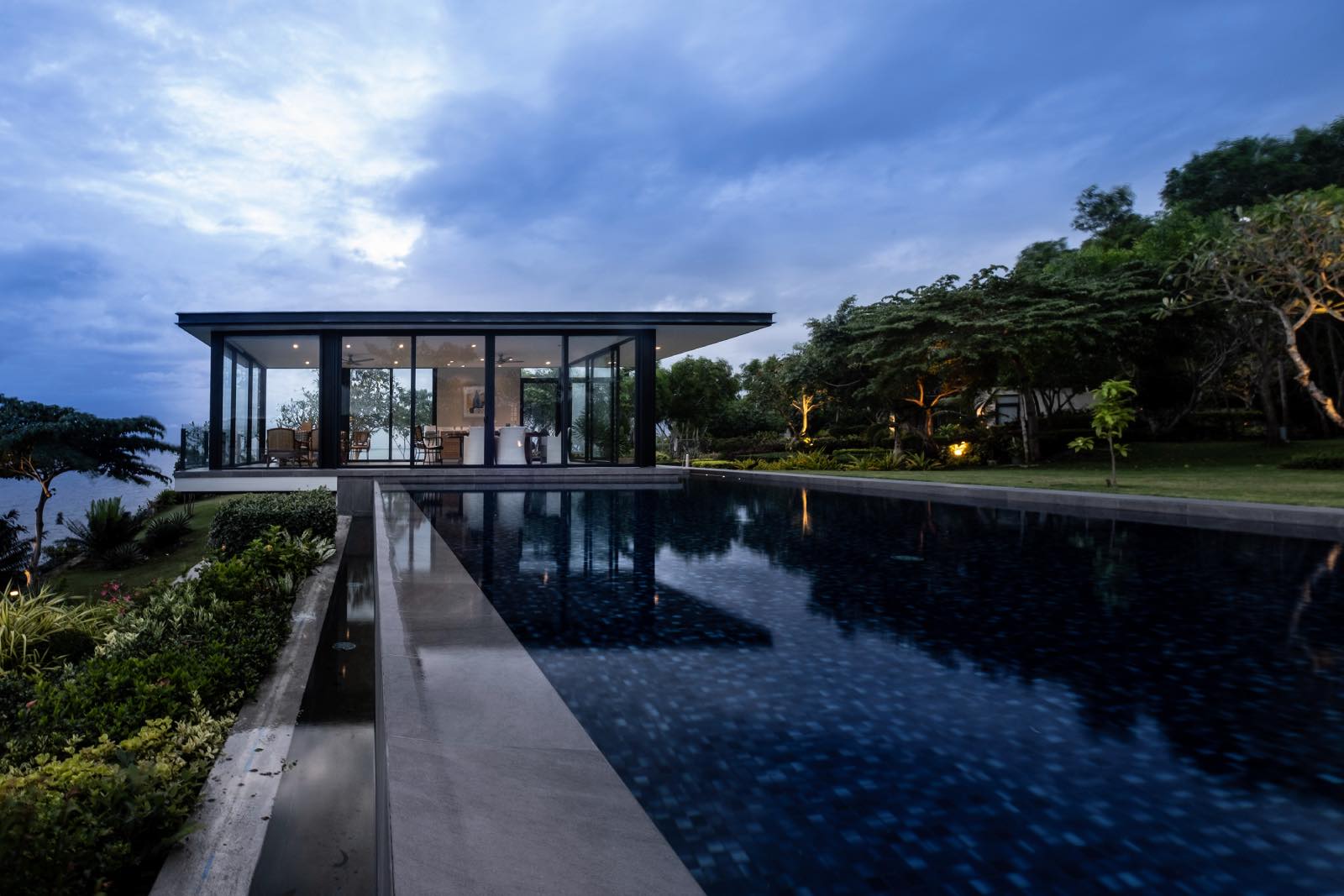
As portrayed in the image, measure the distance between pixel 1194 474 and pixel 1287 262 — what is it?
4.99m

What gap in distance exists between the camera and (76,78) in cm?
1975

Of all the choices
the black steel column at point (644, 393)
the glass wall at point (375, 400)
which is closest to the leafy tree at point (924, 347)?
the black steel column at point (644, 393)

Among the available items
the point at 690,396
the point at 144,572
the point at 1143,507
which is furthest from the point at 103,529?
the point at 690,396

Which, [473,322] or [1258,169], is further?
[1258,169]

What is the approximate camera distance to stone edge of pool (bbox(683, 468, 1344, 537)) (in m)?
7.34

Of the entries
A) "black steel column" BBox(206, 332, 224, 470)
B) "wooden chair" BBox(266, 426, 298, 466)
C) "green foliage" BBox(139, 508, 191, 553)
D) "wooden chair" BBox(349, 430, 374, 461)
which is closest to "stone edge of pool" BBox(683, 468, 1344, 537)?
"wooden chair" BBox(349, 430, 374, 461)

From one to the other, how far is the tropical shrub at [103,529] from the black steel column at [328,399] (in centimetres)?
379

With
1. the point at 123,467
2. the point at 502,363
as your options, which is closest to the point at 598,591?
the point at 502,363

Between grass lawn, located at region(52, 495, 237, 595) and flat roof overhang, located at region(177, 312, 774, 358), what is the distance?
438cm

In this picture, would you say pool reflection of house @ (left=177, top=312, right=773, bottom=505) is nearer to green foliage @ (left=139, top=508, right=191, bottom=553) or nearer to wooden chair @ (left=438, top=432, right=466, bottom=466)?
wooden chair @ (left=438, top=432, right=466, bottom=466)

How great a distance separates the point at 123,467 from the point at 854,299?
2298 cm

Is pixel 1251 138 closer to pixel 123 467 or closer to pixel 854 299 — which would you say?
pixel 854 299

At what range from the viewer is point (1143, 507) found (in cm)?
850

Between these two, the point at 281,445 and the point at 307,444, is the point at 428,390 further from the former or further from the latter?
the point at 281,445
